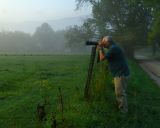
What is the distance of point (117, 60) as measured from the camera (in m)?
11.4

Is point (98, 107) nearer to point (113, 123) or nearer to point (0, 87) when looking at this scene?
point (113, 123)

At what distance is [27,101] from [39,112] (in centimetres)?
527

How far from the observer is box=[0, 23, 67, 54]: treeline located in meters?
120

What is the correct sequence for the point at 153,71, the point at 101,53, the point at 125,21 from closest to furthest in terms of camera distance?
the point at 101,53
the point at 153,71
the point at 125,21

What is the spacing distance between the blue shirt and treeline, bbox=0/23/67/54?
101m

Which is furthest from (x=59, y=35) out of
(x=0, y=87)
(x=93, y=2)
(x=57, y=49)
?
(x=0, y=87)

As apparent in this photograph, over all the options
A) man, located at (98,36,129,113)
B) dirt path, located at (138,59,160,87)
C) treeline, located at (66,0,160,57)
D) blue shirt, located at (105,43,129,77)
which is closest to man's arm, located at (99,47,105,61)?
man, located at (98,36,129,113)

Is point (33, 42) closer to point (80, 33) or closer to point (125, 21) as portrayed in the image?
point (80, 33)

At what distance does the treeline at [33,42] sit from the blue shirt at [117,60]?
10099 centimetres

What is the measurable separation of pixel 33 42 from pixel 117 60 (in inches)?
4836

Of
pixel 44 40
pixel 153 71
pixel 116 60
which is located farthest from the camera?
pixel 44 40

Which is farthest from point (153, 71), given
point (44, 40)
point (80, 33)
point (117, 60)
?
point (44, 40)

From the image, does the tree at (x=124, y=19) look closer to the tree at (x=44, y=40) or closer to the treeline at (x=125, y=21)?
the treeline at (x=125, y=21)

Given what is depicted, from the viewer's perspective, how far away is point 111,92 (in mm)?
15258
